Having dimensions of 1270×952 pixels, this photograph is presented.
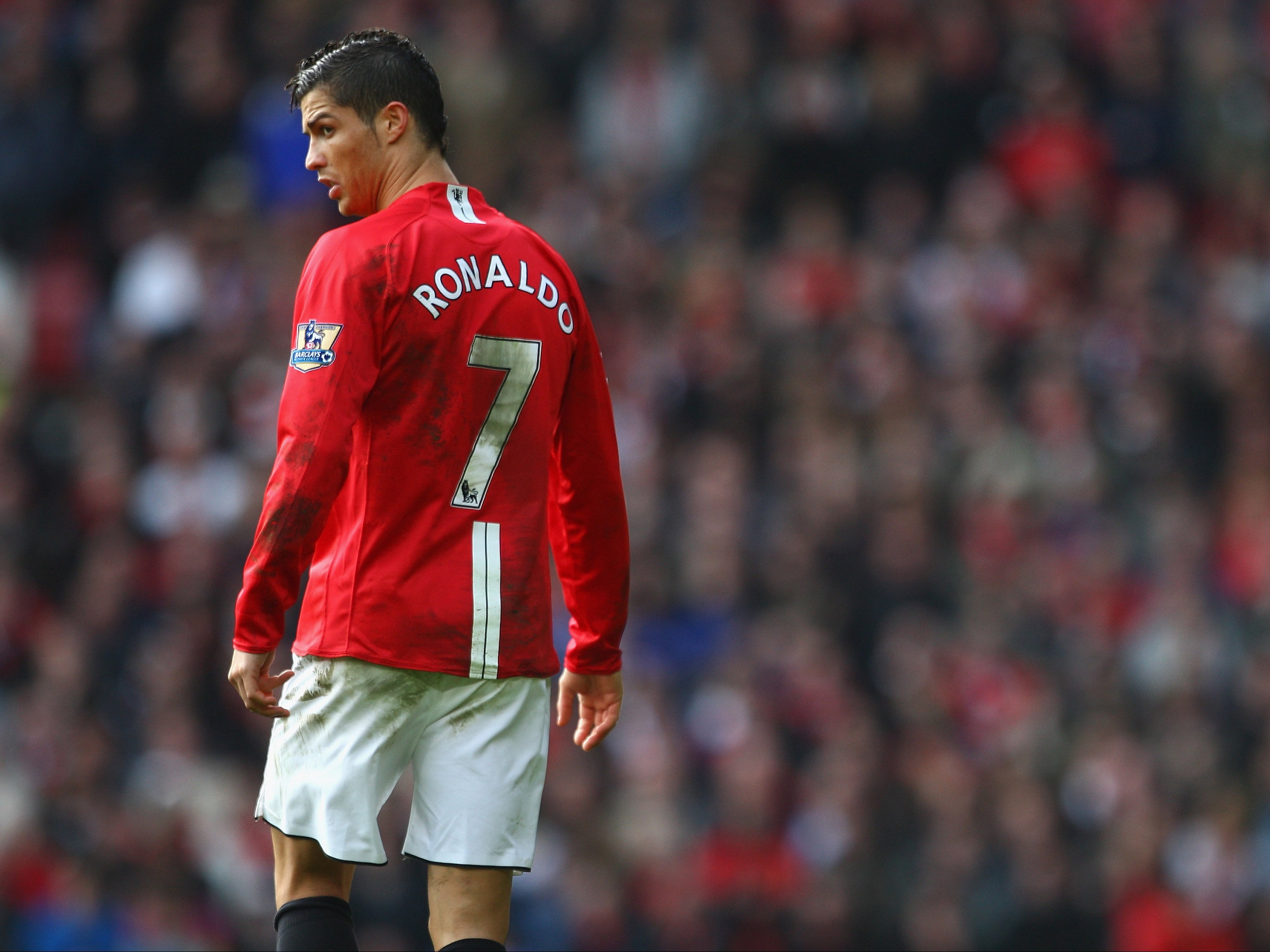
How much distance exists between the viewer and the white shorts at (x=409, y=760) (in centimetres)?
365

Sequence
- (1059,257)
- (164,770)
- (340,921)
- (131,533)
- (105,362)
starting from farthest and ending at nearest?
(1059,257), (105,362), (131,533), (164,770), (340,921)

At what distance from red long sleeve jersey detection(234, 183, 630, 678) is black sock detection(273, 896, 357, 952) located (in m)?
0.51

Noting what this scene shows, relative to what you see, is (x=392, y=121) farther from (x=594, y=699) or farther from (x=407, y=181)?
(x=594, y=699)

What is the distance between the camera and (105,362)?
34.5 ft

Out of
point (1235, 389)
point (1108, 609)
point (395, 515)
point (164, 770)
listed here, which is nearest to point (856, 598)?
point (1108, 609)

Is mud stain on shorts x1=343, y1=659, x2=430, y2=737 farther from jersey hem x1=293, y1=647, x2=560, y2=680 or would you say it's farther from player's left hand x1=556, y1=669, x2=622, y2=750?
player's left hand x1=556, y1=669, x2=622, y2=750

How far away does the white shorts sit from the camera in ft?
12.0

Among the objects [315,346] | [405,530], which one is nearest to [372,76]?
[315,346]

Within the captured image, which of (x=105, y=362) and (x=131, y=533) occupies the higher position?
(x=105, y=362)

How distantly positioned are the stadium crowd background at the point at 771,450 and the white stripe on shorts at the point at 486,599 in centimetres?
454

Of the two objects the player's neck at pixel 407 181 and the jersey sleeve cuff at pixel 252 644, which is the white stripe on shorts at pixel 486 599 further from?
the player's neck at pixel 407 181

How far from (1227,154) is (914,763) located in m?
5.79

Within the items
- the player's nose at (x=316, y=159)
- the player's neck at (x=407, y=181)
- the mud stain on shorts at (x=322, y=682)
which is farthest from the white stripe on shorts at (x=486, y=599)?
the player's nose at (x=316, y=159)

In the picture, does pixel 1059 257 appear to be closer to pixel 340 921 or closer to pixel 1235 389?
pixel 1235 389
